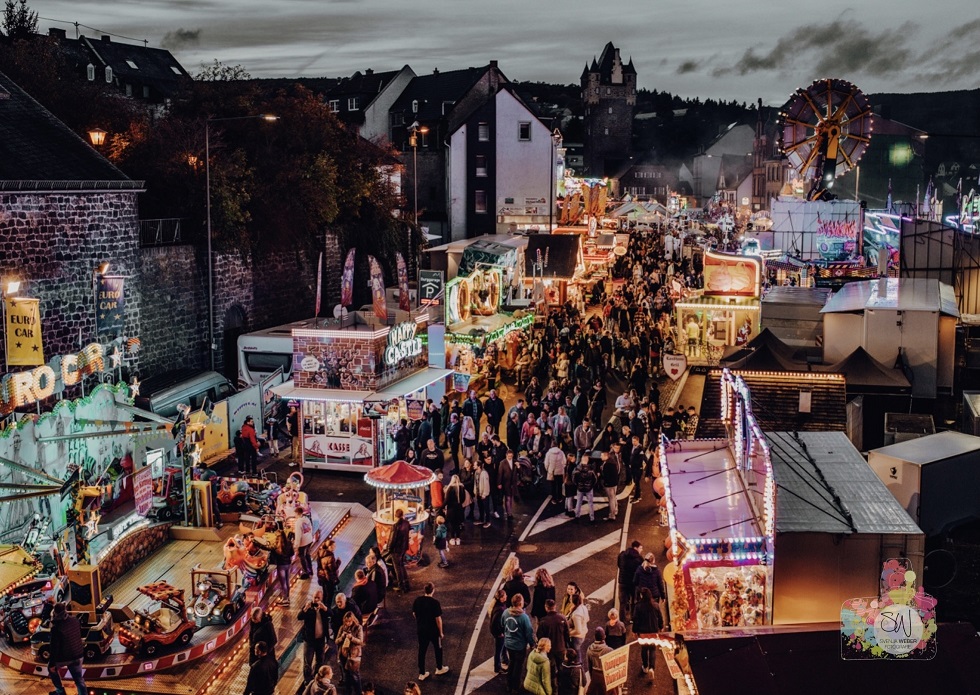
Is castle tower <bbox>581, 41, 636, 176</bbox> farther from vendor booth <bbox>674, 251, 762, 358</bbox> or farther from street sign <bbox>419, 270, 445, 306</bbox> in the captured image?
street sign <bbox>419, 270, 445, 306</bbox>

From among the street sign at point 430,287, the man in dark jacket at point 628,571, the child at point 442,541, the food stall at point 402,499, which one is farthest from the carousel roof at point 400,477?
the street sign at point 430,287

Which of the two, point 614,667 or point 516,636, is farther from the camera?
point 516,636

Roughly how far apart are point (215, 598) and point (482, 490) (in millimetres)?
5147

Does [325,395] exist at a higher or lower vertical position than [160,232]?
lower

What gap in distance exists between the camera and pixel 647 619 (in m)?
11.1

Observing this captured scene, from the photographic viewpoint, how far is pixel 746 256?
27.6m

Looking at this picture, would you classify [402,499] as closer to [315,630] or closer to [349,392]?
[349,392]

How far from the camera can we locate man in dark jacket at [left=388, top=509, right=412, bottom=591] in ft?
44.4

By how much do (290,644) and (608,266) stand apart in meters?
36.3

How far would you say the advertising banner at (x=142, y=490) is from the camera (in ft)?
43.8

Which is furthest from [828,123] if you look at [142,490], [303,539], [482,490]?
[142,490]

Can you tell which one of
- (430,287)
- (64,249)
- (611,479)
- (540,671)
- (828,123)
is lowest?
(540,671)

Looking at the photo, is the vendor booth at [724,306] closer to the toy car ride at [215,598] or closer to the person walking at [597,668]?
the toy car ride at [215,598]

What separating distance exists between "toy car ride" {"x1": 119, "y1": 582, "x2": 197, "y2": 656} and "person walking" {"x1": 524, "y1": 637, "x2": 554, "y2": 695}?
3880 millimetres
